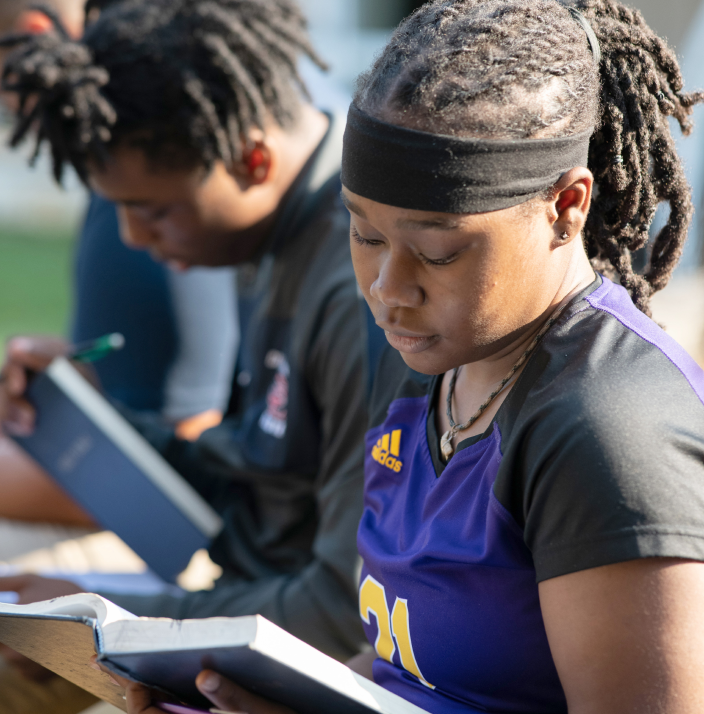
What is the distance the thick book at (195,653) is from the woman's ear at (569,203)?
0.51m

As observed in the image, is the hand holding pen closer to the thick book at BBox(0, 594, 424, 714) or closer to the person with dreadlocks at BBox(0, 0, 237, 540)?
the person with dreadlocks at BBox(0, 0, 237, 540)

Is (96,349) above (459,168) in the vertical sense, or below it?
below

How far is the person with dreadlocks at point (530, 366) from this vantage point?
740 mm

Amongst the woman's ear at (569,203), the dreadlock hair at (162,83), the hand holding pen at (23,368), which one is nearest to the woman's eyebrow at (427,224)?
the woman's ear at (569,203)

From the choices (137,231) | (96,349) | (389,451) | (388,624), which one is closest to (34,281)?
(96,349)

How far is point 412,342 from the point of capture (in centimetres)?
94

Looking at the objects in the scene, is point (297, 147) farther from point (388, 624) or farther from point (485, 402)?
point (388, 624)

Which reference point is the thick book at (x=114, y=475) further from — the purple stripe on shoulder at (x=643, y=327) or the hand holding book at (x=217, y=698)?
the purple stripe on shoulder at (x=643, y=327)

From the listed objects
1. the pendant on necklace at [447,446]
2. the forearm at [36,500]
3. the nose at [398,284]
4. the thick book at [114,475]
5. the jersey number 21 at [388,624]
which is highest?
the nose at [398,284]

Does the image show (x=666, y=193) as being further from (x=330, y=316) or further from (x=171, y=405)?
(x=171, y=405)

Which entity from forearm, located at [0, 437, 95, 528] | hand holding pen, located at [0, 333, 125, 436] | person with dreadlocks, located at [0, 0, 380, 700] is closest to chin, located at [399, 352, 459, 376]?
person with dreadlocks, located at [0, 0, 380, 700]

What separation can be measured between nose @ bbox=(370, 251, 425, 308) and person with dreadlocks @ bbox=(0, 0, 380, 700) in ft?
1.93

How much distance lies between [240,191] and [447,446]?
0.96 meters

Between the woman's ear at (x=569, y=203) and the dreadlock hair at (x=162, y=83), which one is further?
the dreadlock hair at (x=162, y=83)
